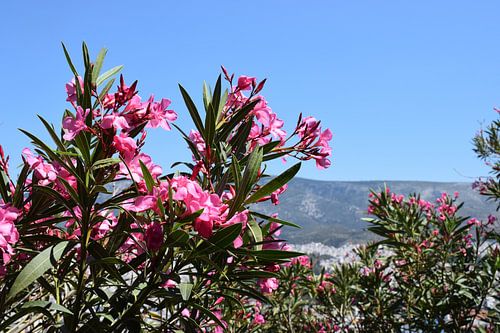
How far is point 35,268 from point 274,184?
45cm

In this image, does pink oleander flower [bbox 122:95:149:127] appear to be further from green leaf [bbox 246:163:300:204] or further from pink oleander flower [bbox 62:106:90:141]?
green leaf [bbox 246:163:300:204]

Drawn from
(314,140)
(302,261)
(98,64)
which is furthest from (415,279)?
(98,64)

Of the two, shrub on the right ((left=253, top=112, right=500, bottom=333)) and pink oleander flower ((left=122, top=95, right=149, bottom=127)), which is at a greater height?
pink oleander flower ((left=122, top=95, right=149, bottom=127))

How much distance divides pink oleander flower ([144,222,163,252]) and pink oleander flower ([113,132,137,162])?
0.46 feet

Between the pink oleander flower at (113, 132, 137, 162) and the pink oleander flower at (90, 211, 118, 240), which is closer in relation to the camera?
the pink oleander flower at (113, 132, 137, 162)

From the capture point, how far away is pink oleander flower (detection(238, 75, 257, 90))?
3.66ft

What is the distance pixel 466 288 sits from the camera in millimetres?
2328

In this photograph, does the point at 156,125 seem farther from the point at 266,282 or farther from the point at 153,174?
the point at 266,282

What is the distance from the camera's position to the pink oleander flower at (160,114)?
0.94m

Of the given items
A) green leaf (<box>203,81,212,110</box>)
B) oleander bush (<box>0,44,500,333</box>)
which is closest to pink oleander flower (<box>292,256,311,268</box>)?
oleander bush (<box>0,44,500,333</box>)

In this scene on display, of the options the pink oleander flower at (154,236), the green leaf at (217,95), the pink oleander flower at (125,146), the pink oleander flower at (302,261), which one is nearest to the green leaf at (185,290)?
the pink oleander flower at (154,236)

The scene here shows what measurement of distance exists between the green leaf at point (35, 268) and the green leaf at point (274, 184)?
1.19ft

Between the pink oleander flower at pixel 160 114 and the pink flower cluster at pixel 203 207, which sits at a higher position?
the pink oleander flower at pixel 160 114

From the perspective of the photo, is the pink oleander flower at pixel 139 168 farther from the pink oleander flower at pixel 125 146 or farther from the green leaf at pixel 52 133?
the green leaf at pixel 52 133
